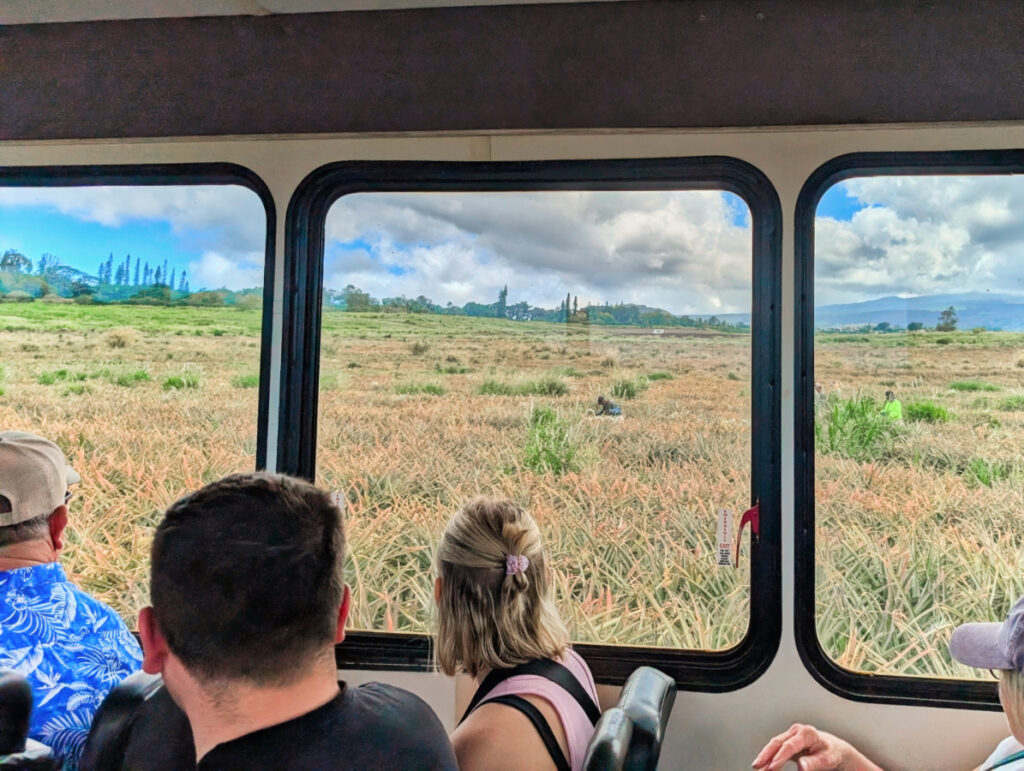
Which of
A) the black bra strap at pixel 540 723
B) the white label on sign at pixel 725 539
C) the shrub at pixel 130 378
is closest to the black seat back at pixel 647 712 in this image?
the black bra strap at pixel 540 723

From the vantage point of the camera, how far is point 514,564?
154 centimetres

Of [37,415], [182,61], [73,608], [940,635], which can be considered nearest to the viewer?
[73,608]

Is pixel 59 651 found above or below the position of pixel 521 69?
below

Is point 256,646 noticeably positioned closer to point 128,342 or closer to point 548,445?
point 548,445

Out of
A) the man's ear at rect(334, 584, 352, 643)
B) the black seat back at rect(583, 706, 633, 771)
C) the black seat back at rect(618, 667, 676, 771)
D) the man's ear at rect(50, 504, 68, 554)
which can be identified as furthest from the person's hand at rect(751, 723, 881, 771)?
the man's ear at rect(50, 504, 68, 554)

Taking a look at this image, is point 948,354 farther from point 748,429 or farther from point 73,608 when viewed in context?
point 73,608

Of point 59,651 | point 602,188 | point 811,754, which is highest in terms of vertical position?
point 602,188

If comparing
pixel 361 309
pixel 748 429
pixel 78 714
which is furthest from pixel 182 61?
pixel 748 429

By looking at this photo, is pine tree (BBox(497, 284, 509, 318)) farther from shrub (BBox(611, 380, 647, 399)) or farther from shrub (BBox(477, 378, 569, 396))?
shrub (BBox(611, 380, 647, 399))

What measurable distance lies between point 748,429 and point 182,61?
2.20m

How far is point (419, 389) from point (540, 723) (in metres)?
1.21

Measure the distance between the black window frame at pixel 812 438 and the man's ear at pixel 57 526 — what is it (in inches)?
76.5

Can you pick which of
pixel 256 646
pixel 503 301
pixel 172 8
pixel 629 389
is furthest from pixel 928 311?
pixel 172 8

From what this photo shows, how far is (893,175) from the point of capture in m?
2.06
